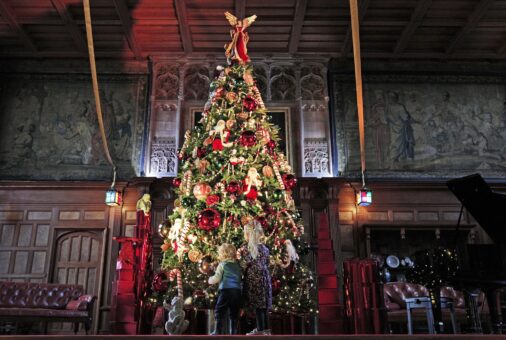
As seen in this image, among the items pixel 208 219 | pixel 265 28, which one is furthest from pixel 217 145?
pixel 265 28

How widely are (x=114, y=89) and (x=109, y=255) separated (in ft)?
12.5

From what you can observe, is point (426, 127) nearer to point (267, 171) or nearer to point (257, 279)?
point (267, 171)

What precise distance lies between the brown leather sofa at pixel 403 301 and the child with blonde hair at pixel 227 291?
341cm

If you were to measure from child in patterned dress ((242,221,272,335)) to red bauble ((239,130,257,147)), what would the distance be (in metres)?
1.64

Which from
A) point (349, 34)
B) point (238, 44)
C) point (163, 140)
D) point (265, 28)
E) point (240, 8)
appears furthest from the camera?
point (163, 140)

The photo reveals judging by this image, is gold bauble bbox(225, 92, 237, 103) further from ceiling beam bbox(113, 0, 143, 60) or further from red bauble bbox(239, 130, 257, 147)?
ceiling beam bbox(113, 0, 143, 60)

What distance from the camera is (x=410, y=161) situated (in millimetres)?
9922

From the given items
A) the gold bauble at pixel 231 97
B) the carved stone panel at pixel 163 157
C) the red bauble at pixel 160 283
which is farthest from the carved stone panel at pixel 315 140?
the red bauble at pixel 160 283

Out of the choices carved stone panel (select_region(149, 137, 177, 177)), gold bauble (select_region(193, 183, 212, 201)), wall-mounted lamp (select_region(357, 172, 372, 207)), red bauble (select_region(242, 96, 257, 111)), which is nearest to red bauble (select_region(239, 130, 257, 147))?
red bauble (select_region(242, 96, 257, 111))

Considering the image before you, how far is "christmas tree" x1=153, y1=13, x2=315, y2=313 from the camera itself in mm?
6219

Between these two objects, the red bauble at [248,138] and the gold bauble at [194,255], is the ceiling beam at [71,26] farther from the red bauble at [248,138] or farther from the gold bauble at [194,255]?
the gold bauble at [194,255]

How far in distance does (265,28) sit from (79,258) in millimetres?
6181

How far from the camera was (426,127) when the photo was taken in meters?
10.2

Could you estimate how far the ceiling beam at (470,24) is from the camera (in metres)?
8.73
